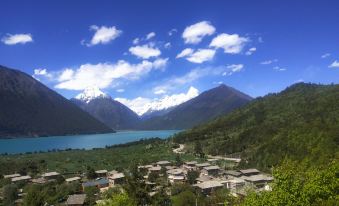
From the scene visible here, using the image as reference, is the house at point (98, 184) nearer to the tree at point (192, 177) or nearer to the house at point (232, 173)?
the tree at point (192, 177)

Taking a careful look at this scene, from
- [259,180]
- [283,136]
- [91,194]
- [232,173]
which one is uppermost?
[283,136]

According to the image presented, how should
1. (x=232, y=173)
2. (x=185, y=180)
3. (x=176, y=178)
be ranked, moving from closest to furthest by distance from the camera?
(x=185, y=180) < (x=176, y=178) < (x=232, y=173)

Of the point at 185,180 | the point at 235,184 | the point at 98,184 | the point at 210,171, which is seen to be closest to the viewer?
the point at 235,184

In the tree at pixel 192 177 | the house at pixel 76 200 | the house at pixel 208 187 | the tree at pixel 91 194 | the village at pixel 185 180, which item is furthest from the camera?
the tree at pixel 192 177

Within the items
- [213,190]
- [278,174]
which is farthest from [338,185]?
[213,190]

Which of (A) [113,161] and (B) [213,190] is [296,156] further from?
(A) [113,161]

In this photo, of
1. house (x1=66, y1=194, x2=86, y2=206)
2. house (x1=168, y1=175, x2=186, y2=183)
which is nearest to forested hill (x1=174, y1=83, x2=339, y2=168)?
house (x1=168, y1=175, x2=186, y2=183)

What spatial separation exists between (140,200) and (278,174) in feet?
97.5

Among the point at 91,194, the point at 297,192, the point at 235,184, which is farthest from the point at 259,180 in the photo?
the point at 297,192

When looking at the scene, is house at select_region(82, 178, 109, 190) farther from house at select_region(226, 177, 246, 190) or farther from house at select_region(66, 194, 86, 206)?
house at select_region(226, 177, 246, 190)

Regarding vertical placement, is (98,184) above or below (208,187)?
below

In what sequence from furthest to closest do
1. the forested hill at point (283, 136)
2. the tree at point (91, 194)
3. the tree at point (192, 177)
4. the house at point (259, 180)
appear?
the forested hill at point (283, 136) < the tree at point (192, 177) < the house at point (259, 180) < the tree at point (91, 194)

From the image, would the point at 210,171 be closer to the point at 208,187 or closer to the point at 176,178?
the point at 176,178

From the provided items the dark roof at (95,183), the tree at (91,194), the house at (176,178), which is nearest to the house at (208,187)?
the house at (176,178)
